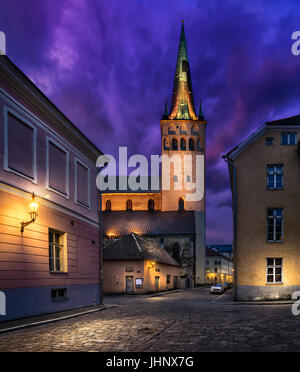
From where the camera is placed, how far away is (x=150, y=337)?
9.34m

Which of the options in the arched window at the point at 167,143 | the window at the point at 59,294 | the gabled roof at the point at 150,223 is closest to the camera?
the window at the point at 59,294

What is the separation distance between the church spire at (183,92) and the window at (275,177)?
4554 cm

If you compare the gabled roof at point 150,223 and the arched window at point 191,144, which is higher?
the arched window at point 191,144

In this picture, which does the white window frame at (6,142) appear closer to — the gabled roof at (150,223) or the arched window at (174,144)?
the gabled roof at (150,223)

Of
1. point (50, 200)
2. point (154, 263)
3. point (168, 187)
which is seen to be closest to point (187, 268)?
point (168, 187)

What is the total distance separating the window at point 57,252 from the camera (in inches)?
607

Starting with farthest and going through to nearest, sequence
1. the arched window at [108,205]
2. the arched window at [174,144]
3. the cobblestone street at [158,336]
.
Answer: the arched window at [108,205] < the arched window at [174,144] < the cobblestone street at [158,336]

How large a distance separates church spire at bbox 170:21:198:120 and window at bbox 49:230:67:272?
5489 centimetres

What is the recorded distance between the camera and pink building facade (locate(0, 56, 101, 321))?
465 inches

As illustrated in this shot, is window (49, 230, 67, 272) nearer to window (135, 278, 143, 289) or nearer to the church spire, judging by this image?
window (135, 278, 143, 289)

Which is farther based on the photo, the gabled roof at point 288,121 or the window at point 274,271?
the gabled roof at point 288,121

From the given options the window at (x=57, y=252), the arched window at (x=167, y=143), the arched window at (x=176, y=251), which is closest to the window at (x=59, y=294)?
the window at (x=57, y=252)

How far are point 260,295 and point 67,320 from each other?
→ 14.4 metres
